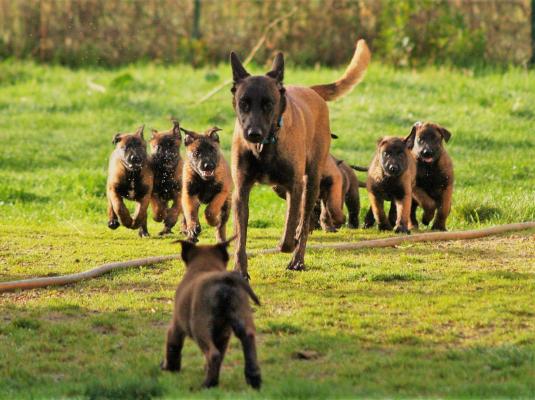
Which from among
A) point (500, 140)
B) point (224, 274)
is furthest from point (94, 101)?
point (224, 274)

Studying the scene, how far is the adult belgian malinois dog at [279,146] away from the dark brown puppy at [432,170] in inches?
99.7

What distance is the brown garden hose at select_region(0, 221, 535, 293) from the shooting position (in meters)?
9.47

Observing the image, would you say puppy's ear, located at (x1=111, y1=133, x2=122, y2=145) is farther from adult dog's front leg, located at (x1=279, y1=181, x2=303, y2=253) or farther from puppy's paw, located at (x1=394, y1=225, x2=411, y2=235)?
adult dog's front leg, located at (x1=279, y1=181, x2=303, y2=253)

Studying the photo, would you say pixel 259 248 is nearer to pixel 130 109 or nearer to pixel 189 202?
pixel 189 202

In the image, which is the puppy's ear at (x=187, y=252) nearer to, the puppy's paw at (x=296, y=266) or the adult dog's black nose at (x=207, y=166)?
the puppy's paw at (x=296, y=266)

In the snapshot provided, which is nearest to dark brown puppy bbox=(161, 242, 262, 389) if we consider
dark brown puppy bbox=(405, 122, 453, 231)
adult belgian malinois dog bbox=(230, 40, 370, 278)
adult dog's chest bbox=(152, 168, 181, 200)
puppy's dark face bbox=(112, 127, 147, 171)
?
adult belgian malinois dog bbox=(230, 40, 370, 278)

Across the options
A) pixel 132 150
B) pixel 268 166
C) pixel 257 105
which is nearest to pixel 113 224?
pixel 132 150

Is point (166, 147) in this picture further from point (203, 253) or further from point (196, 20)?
point (196, 20)

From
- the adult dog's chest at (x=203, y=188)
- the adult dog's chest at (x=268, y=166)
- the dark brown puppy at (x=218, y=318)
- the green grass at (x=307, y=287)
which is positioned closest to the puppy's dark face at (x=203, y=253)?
the dark brown puppy at (x=218, y=318)

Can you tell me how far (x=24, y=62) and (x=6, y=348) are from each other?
19.2m

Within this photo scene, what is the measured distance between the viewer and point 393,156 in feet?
41.5

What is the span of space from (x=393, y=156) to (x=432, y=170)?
2.45 feet

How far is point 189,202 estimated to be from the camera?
1215 centimetres

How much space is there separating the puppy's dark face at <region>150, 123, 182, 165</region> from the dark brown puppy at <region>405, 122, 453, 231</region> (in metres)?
2.62
